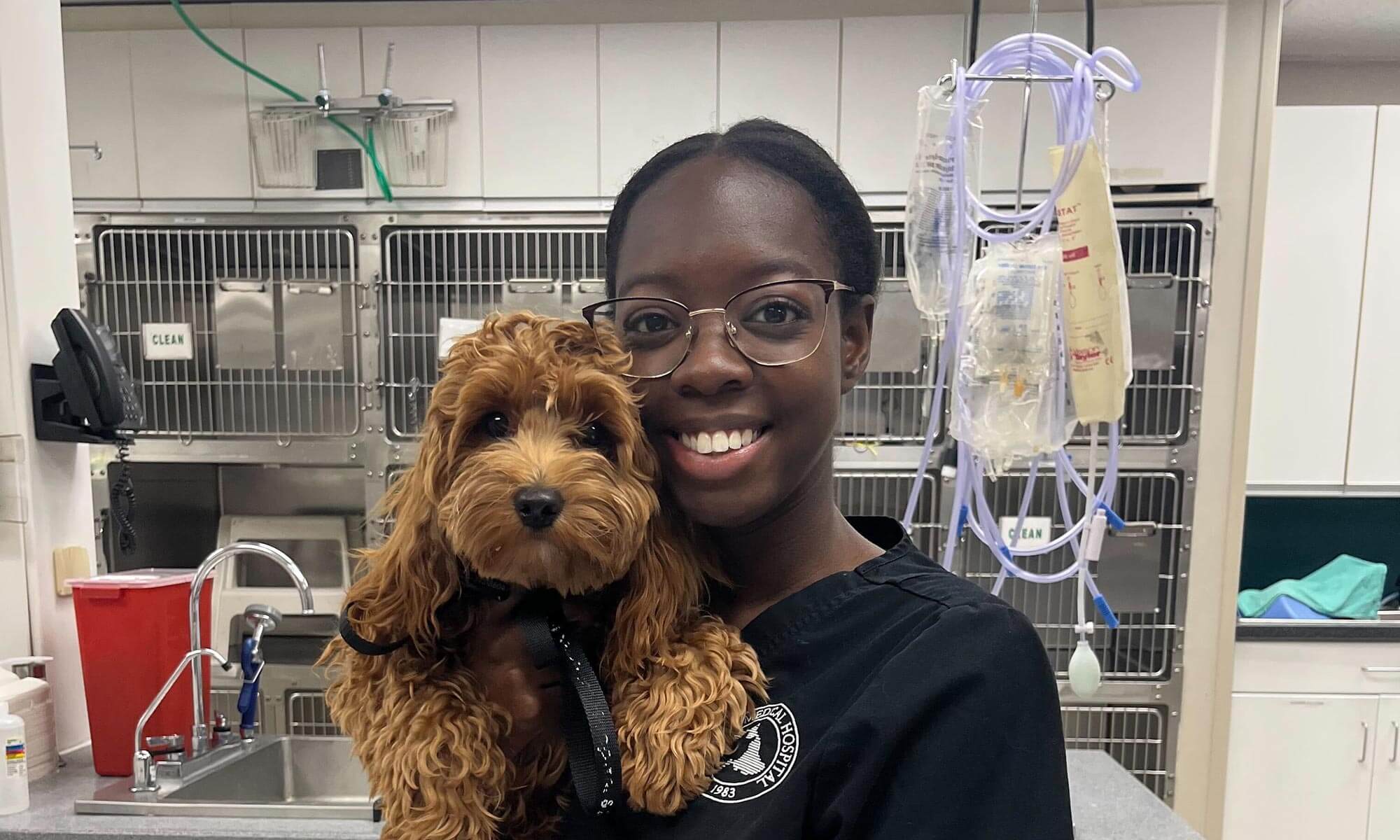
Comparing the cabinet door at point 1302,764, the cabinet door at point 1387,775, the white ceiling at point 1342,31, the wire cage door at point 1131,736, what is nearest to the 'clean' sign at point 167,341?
the wire cage door at point 1131,736

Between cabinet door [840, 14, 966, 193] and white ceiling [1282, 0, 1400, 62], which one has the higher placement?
white ceiling [1282, 0, 1400, 62]

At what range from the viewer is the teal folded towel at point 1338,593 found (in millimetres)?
2490

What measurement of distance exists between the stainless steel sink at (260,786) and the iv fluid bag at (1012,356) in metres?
1.29

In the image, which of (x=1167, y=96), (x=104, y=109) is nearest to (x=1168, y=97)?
(x=1167, y=96)

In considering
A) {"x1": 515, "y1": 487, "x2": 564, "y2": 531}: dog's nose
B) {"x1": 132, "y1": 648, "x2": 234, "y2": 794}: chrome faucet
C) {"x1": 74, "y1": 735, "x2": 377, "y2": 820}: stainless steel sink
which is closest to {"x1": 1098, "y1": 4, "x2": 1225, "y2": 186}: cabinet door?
{"x1": 515, "y1": 487, "x2": 564, "y2": 531}: dog's nose

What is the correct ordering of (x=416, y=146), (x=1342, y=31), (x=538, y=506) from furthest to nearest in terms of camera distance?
(x=1342, y=31)
(x=416, y=146)
(x=538, y=506)

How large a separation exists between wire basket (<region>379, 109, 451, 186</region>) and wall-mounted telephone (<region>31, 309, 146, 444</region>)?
1.04 meters

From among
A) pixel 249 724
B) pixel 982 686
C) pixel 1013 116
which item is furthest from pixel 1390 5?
pixel 249 724

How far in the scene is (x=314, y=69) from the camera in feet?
7.77

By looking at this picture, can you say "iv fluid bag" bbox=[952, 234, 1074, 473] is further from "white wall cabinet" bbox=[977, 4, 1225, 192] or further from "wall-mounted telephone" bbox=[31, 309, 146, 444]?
"wall-mounted telephone" bbox=[31, 309, 146, 444]

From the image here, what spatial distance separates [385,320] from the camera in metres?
2.42

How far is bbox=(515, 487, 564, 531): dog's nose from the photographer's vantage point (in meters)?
0.60

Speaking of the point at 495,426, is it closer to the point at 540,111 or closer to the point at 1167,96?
the point at 540,111

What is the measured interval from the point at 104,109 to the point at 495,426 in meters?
2.60
